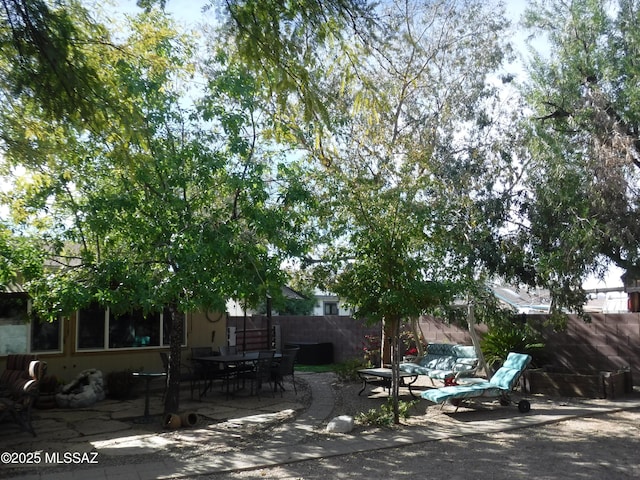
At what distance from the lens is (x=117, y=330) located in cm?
1390

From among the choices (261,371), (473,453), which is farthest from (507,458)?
(261,371)

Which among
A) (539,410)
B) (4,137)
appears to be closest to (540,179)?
(539,410)

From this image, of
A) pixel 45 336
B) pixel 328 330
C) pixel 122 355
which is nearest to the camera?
pixel 45 336

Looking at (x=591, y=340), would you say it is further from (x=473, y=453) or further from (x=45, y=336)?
(x=45, y=336)

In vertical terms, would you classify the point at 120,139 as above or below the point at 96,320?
above

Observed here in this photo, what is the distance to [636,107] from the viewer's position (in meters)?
10.1

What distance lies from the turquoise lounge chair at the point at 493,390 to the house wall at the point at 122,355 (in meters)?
7.26

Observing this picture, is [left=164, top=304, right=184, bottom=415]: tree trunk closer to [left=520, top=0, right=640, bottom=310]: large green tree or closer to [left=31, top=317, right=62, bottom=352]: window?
[left=31, top=317, right=62, bottom=352]: window

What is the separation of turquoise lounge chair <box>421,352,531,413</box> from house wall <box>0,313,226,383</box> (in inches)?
286

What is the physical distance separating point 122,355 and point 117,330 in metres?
0.58

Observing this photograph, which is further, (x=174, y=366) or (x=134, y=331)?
(x=134, y=331)

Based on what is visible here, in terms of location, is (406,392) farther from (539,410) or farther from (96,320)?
(96,320)

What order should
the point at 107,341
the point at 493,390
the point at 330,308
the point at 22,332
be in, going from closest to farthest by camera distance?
the point at 493,390 → the point at 22,332 → the point at 107,341 → the point at 330,308

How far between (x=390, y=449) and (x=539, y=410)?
12.0 ft
